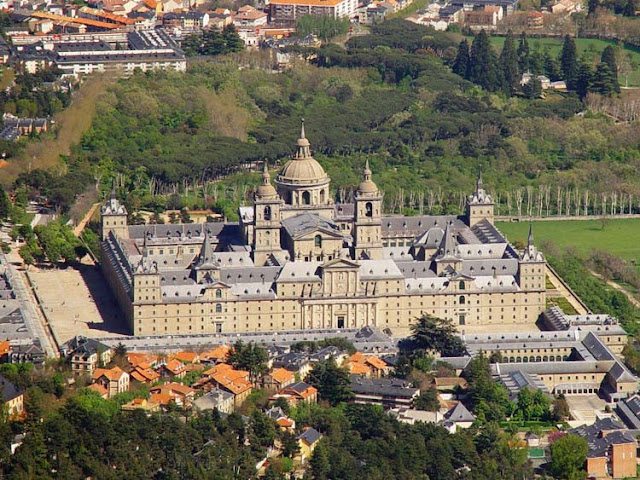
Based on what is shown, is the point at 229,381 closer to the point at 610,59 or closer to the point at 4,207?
the point at 4,207

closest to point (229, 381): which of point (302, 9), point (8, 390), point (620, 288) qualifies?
point (8, 390)

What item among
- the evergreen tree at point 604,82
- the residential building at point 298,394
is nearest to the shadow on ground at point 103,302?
the residential building at point 298,394

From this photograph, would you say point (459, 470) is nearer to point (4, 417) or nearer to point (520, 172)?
point (4, 417)

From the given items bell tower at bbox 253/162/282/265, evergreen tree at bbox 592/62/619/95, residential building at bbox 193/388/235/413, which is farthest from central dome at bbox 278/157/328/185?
evergreen tree at bbox 592/62/619/95

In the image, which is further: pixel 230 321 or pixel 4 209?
pixel 4 209

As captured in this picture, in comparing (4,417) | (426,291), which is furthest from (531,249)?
(4,417)

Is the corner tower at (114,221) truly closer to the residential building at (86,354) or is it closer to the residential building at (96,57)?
the residential building at (86,354)
